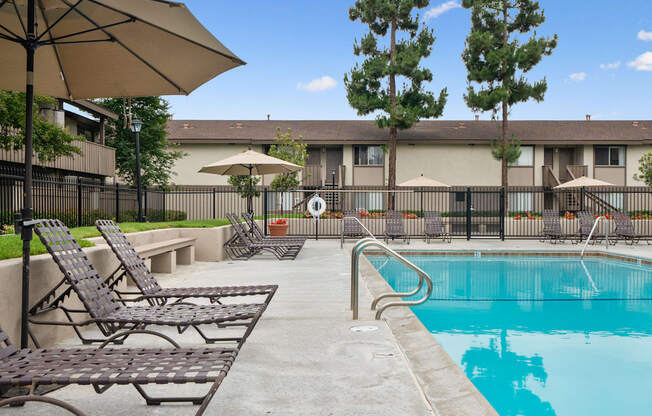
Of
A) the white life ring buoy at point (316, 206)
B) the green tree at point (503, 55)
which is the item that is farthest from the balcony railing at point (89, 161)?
the green tree at point (503, 55)

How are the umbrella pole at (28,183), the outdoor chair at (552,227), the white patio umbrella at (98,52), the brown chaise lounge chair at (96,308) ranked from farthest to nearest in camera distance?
the outdoor chair at (552,227), the brown chaise lounge chair at (96,308), the white patio umbrella at (98,52), the umbrella pole at (28,183)

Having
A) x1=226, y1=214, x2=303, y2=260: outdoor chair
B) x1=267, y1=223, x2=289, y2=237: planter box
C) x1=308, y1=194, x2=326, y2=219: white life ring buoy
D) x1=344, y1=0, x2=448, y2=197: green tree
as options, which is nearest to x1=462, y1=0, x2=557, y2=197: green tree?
x1=344, y1=0, x2=448, y2=197: green tree

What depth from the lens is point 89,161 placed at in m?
21.7

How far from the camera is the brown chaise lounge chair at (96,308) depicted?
12.5ft

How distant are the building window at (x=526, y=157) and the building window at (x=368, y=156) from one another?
793 centimetres

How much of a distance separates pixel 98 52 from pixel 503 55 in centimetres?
2330

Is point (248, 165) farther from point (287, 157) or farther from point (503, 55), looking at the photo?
point (503, 55)

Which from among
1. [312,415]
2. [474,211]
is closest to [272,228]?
[312,415]

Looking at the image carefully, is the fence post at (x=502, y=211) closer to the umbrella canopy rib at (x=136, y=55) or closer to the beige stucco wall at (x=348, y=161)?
the beige stucco wall at (x=348, y=161)

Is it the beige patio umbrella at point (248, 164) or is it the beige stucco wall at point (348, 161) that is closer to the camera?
the beige patio umbrella at point (248, 164)

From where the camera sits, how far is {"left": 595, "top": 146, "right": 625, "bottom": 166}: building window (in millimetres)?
28578

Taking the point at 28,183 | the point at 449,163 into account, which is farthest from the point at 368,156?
the point at 28,183

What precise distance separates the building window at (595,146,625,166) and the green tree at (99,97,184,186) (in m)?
24.2

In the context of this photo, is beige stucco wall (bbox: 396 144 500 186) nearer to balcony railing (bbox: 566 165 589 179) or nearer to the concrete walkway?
balcony railing (bbox: 566 165 589 179)
